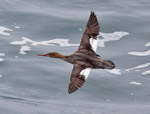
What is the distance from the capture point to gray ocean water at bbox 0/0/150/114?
16.6 m

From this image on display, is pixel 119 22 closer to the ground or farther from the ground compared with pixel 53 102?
farther from the ground

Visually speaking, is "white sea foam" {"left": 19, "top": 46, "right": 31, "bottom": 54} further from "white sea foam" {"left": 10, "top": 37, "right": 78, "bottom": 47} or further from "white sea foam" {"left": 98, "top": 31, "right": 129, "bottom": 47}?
"white sea foam" {"left": 98, "top": 31, "right": 129, "bottom": 47}

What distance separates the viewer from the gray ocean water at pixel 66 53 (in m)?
16.6

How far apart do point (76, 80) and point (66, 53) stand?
4138 millimetres

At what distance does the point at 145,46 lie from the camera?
18.5 meters

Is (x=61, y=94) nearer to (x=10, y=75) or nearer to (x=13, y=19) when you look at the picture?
(x=10, y=75)

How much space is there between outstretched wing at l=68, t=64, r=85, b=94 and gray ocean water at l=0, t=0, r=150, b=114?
2.37 m

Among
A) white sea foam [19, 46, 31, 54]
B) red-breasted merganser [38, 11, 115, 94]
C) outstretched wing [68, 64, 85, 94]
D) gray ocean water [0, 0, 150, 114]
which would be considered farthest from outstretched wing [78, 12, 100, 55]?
white sea foam [19, 46, 31, 54]

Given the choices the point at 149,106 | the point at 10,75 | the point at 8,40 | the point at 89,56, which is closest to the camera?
the point at 89,56

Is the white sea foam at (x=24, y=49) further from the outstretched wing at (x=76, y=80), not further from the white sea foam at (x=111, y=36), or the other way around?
the outstretched wing at (x=76, y=80)

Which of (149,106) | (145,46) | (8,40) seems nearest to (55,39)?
(8,40)

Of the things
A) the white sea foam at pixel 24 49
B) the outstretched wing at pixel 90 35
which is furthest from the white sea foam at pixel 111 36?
the outstretched wing at pixel 90 35

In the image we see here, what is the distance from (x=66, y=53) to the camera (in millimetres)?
18000

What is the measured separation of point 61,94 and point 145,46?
298 cm
